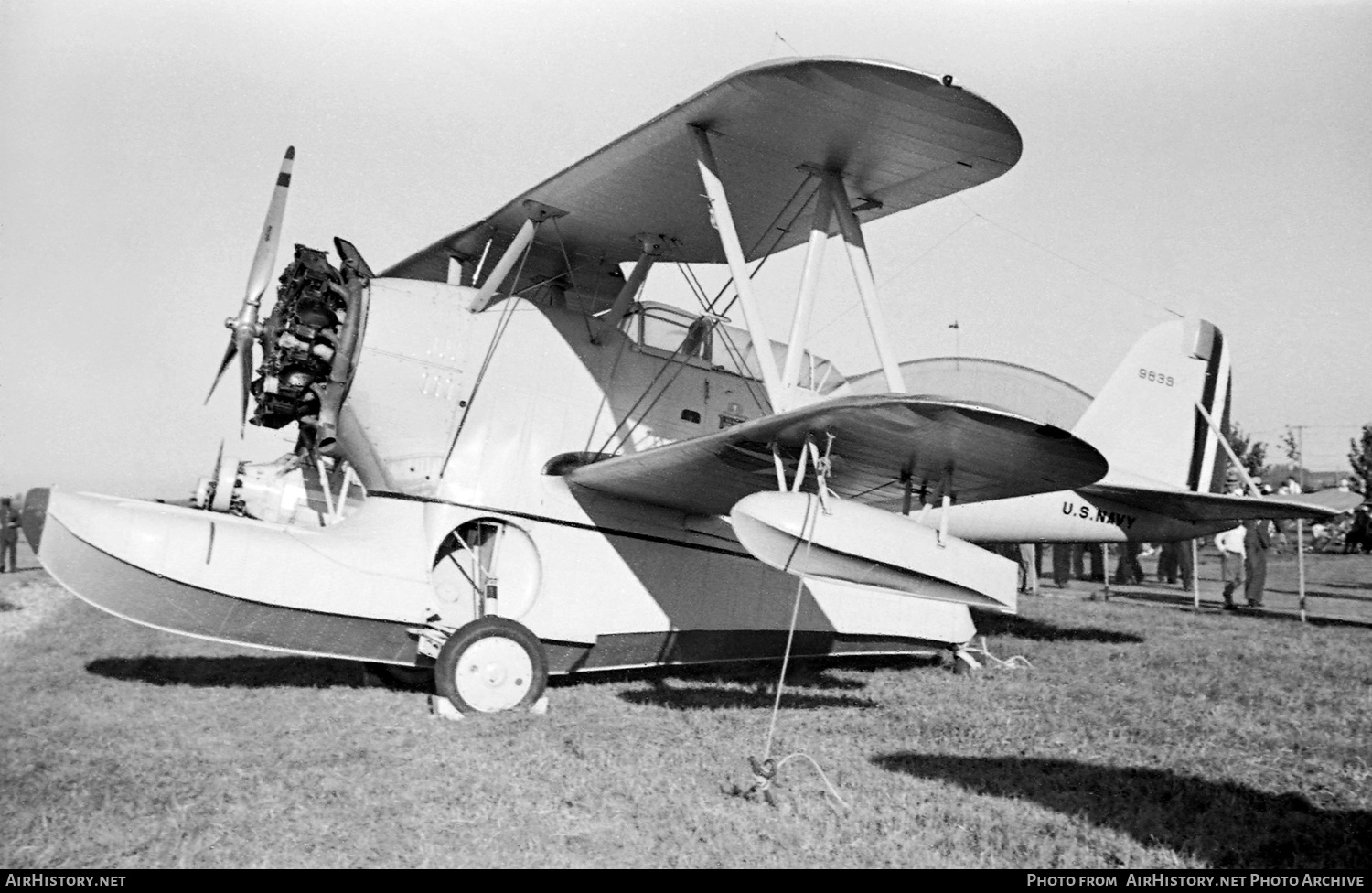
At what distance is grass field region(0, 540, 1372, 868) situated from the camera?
11.2 ft

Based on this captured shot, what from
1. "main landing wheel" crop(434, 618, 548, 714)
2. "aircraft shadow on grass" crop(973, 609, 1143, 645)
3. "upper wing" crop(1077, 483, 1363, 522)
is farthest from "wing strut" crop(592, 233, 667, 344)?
"aircraft shadow on grass" crop(973, 609, 1143, 645)

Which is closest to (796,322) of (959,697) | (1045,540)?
(959,697)

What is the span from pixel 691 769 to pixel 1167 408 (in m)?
7.03

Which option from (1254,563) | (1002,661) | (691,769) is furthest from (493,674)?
(1254,563)

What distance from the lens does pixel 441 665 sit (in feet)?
18.9

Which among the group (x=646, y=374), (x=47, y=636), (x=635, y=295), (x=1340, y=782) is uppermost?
(x=635, y=295)

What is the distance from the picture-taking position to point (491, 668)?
5.91m

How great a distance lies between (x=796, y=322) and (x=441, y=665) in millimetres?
3045

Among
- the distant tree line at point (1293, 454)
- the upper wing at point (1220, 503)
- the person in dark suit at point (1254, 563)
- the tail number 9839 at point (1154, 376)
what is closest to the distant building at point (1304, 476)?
the distant tree line at point (1293, 454)

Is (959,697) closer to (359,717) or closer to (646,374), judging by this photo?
(646,374)

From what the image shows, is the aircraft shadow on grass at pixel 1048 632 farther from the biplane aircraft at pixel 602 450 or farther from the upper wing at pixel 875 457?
the upper wing at pixel 875 457

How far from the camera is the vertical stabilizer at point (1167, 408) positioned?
9.32 metres

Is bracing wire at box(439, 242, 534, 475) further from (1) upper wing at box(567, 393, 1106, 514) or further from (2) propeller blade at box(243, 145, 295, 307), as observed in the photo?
(2) propeller blade at box(243, 145, 295, 307)

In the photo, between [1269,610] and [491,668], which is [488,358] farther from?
[1269,610]
